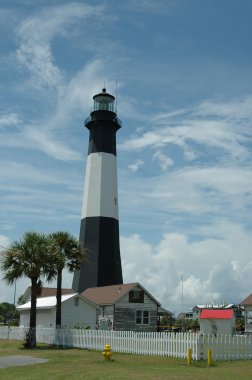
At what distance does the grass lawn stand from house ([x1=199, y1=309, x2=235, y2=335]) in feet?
87.4

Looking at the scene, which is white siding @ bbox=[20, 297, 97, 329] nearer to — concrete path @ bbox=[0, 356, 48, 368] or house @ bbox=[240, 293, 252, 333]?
house @ bbox=[240, 293, 252, 333]

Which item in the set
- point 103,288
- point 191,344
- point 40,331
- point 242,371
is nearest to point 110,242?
point 103,288

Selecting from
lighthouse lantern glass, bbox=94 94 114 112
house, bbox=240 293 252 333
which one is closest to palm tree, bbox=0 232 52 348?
house, bbox=240 293 252 333

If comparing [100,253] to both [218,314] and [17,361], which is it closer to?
[218,314]

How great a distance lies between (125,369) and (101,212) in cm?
3437

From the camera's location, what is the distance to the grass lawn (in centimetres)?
1678

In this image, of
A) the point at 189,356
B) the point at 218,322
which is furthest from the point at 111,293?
the point at 189,356

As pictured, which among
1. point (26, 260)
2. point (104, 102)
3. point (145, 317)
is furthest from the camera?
point (104, 102)

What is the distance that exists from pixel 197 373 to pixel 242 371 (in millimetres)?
1788

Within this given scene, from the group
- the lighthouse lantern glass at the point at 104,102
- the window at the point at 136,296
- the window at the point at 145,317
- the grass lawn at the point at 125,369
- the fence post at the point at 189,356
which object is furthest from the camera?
the lighthouse lantern glass at the point at 104,102

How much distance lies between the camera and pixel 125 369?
61.6ft

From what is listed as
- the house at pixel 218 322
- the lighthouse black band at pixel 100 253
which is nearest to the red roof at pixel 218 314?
the house at pixel 218 322

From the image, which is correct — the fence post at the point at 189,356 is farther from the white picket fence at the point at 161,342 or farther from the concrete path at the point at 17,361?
the concrete path at the point at 17,361

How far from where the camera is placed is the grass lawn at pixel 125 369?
16.8 m
